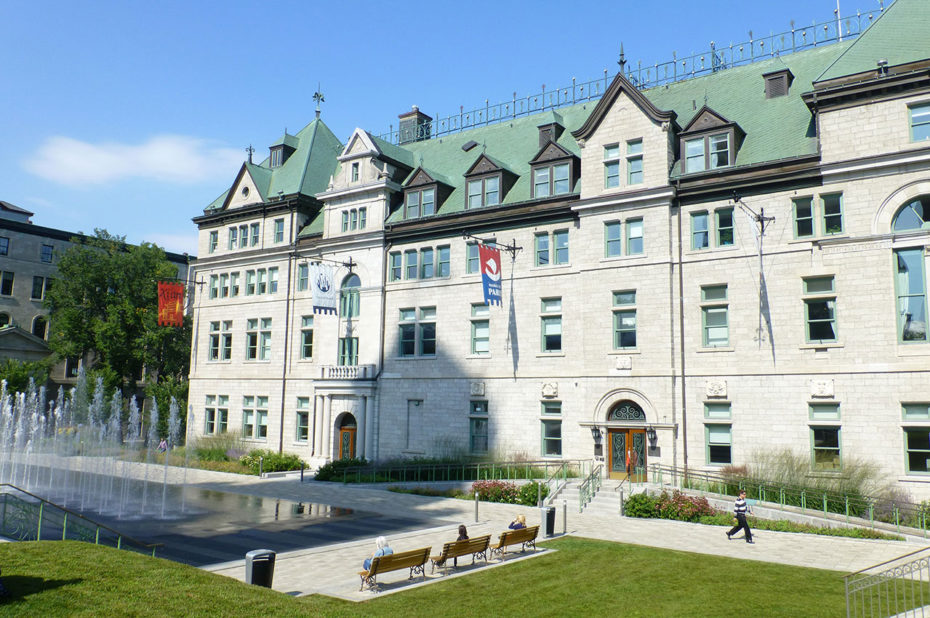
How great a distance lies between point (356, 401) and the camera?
134 ft

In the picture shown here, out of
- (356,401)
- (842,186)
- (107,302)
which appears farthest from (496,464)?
(107,302)

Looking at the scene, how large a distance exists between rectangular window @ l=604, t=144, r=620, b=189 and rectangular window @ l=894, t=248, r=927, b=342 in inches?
488

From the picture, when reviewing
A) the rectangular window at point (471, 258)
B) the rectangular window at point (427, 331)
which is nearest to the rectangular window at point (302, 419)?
the rectangular window at point (427, 331)

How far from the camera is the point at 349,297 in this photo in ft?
142

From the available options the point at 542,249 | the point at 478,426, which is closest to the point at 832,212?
the point at 542,249

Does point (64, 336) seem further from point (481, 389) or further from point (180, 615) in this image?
point (180, 615)

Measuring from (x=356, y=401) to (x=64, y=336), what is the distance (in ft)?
114

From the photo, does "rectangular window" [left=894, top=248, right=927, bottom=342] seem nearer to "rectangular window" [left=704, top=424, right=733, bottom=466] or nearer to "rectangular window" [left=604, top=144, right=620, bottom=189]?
"rectangular window" [left=704, top=424, right=733, bottom=466]

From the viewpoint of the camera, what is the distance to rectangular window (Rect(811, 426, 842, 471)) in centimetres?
2725

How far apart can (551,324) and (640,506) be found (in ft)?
37.6

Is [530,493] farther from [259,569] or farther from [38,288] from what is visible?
[38,288]

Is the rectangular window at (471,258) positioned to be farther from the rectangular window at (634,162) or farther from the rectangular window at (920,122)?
the rectangular window at (920,122)

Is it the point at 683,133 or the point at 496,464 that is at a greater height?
the point at 683,133

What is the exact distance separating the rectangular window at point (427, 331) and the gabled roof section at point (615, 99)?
1277 centimetres
